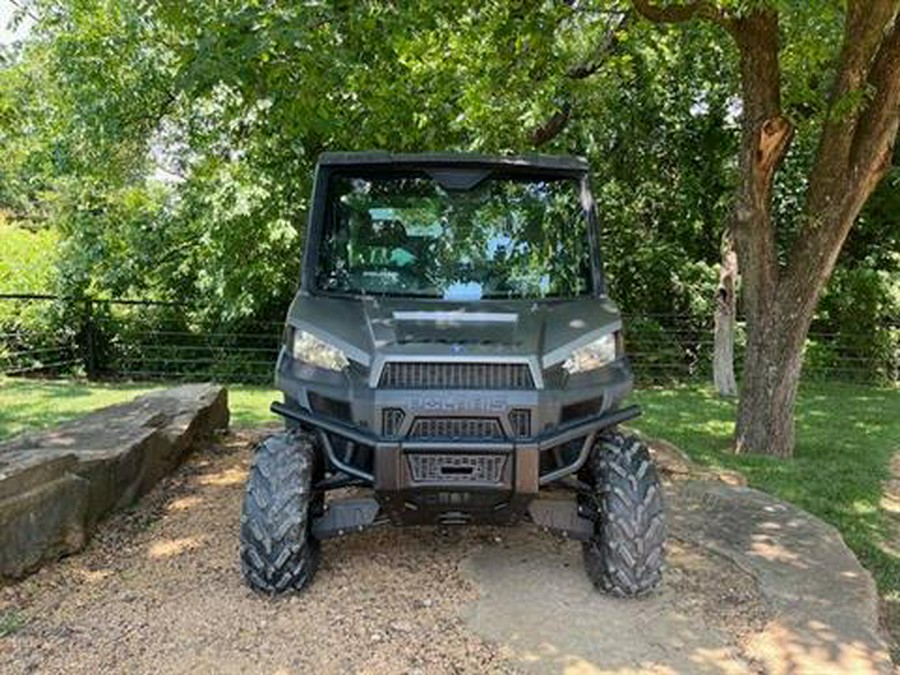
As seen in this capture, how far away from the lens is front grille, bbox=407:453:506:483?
350 centimetres

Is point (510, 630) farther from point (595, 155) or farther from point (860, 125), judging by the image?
point (595, 155)

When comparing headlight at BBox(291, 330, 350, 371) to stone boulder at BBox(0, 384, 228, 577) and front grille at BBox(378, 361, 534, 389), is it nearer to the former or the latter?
front grille at BBox(378, 361, 534, 389)

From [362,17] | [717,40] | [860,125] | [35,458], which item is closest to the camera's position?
[35,458]

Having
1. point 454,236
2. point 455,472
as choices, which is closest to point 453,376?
point 455,472

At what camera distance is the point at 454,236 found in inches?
167

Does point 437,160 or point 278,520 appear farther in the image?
point 437,160

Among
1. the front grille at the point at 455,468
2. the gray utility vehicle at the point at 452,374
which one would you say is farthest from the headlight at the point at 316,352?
the front grille at the point at 455,468

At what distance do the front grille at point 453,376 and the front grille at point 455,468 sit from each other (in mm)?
293

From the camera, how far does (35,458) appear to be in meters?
4.32

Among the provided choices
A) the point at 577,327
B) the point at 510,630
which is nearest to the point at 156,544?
the point at 510,630

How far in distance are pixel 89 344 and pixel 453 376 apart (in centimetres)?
1136

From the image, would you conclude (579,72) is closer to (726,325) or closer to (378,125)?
(726,325)

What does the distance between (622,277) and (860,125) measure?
7.85 m

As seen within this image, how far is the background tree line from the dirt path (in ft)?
9.36
